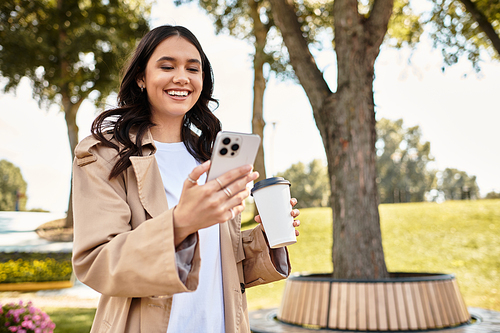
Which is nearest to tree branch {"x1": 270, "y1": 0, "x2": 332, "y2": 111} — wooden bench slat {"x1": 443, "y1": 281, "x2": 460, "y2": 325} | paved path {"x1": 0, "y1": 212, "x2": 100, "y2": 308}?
wooden bench slat {"x1": 443, "y1": 281, "x2": 460, "y2": 325}

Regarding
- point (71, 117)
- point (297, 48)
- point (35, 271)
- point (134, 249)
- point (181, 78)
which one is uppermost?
point (71, 117)

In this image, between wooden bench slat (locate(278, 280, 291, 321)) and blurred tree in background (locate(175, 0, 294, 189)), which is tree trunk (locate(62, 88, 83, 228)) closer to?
blurred tree in background (locate(175, 0, 294, 189))

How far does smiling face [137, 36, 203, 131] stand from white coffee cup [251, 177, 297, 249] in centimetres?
46

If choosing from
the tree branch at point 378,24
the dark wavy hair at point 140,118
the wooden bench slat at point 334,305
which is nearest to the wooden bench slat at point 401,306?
the wooden bench slat at point 334,305

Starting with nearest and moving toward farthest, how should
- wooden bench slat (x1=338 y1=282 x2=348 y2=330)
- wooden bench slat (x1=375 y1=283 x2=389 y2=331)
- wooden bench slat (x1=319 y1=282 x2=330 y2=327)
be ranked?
wooden bench slat (x1=375 y1=283 x2=389 y2=331)
wooden bench slat (x1=338 y1=282 x2=348 y2=330)
wooden bench slat (x1=319 y1=282 x2=330 y2=327)

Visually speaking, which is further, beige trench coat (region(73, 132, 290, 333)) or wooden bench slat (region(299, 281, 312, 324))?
wooden bench slat (region(299, 281, 312, 324))

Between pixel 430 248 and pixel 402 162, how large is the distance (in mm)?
45714

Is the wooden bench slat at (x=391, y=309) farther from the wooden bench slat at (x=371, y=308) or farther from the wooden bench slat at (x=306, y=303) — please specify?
the wooden bench slat at (x=306, y=303)

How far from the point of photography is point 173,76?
5.50 feet

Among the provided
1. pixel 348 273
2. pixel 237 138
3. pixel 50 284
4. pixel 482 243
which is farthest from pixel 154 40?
pixel 482 243

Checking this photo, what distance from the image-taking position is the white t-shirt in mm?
1525

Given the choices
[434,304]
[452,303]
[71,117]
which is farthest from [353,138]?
[71,117]

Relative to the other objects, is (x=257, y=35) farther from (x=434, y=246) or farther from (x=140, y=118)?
(x=140, y=118)

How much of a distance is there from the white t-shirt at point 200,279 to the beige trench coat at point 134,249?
0.11ft
